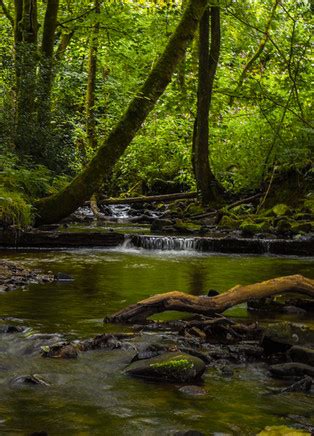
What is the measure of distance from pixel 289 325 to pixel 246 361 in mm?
623

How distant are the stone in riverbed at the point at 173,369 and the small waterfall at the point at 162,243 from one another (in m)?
9.33

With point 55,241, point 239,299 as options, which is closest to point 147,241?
point 55,241

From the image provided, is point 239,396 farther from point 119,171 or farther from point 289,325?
point 119,171

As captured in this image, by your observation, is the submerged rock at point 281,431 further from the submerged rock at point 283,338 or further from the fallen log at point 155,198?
the fallen log at point 155,198

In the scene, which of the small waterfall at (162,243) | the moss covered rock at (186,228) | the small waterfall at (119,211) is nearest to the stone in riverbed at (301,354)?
the small waterfall at (162,243)

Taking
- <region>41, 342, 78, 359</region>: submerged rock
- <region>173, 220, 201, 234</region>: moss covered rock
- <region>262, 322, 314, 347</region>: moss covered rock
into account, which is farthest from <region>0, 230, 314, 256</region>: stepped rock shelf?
<region>262, 322, 314, 347</region>: moss covered rock

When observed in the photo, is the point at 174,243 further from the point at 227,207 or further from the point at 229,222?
the point at 227,207

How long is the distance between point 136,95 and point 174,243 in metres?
3.72

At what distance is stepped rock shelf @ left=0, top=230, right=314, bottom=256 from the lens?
41.8 feet

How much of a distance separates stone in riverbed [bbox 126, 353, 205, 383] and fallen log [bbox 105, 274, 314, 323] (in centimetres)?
133

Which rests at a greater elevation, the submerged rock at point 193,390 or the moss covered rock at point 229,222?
the moss covered rock at point 229,222

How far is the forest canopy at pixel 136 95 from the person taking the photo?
14.7 metres

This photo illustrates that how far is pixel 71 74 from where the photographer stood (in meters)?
19.3

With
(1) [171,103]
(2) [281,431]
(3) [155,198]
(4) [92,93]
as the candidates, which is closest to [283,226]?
(3) [155,198]
